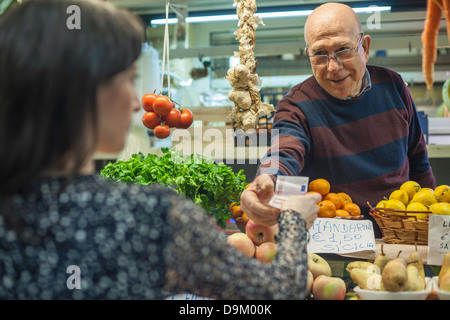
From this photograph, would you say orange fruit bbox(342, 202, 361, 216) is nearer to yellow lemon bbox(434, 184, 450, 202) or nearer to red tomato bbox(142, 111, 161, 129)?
yellow lemon bbox(434, 184, 450, 202)

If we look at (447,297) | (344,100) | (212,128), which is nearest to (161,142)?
(212,128)

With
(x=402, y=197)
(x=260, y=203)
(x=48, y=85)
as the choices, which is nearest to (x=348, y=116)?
(x=402, y=197)

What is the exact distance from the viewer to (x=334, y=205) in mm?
1811

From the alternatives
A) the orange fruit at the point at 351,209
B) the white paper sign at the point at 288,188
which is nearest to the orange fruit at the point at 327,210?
the orange fruit at the point at 351,209

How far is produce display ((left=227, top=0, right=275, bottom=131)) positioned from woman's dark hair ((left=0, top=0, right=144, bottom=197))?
1217 millimetres

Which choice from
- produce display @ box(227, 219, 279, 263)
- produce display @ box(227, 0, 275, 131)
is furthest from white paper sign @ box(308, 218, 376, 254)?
produce display @ box(227, 0, 275, 131)

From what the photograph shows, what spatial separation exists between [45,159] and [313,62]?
1.54 metres

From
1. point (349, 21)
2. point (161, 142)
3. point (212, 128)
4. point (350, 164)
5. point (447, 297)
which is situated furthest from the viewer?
point (161, 142)

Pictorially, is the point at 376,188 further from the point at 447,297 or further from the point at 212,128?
the point at 212,128

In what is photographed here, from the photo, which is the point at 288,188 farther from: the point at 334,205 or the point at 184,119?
the point at 184,119

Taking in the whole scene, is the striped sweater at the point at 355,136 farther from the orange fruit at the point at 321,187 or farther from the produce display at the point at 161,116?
the produce display at the point at 161,116

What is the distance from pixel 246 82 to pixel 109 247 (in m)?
1.35

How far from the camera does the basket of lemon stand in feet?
5.10

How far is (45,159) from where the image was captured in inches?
33.4
